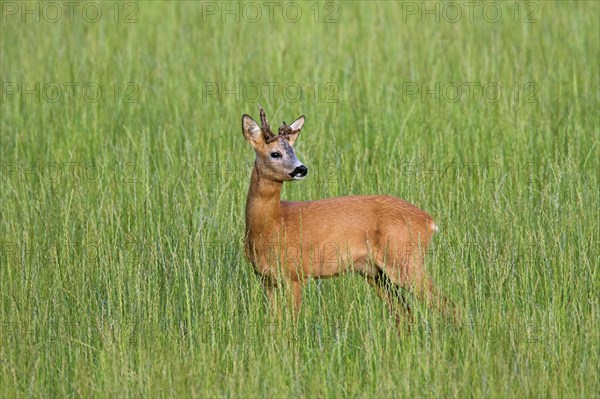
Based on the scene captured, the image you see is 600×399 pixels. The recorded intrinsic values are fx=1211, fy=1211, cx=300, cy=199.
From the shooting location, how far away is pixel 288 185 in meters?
8.83

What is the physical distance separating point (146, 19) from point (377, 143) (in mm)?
4318

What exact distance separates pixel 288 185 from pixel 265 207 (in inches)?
76.3

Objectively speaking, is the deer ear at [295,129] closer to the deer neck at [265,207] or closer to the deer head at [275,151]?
the deer head at [275,151]

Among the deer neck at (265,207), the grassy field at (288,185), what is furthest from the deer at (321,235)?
the grassy field at (288,185)

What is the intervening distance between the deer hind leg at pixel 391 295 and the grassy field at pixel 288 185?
12 centimetres

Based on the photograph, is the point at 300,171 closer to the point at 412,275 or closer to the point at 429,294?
the point at 412,275

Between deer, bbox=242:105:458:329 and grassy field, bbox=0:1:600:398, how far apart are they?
0.47 feet

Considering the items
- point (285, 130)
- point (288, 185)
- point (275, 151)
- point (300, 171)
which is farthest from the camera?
point (288, 185)

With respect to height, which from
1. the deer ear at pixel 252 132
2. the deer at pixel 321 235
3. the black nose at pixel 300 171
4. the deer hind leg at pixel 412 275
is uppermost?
the deer ear at pixel 252 132

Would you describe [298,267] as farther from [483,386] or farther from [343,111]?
[343,111]

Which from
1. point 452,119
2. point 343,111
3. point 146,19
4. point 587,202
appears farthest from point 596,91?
point 146,19

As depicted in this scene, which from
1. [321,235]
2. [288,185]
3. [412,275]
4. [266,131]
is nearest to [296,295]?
[321,235]

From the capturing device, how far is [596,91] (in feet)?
34.1

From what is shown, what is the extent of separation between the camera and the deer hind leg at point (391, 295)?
679cm
